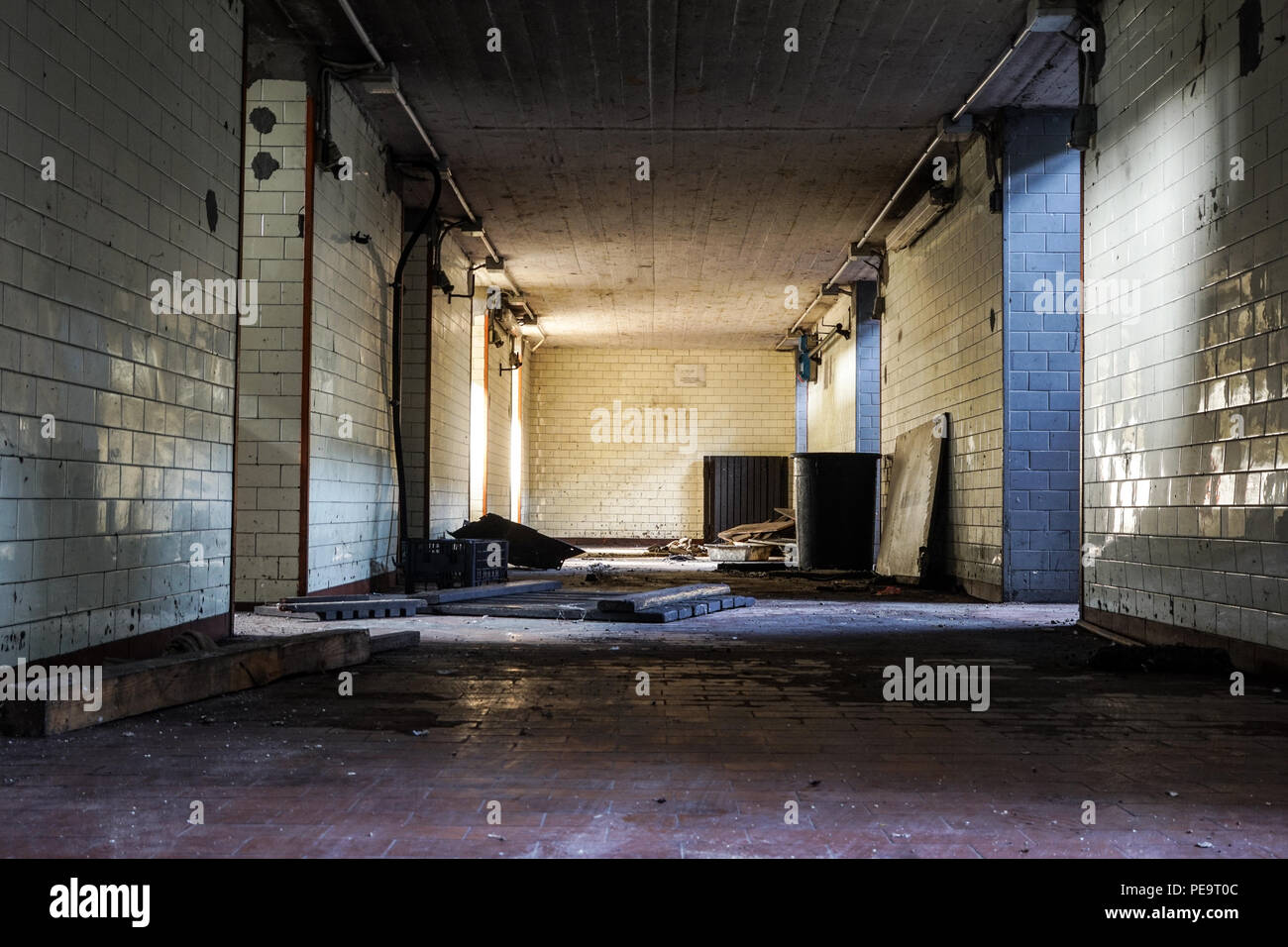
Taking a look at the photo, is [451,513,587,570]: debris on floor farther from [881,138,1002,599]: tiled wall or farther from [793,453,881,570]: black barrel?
[881,138,1002,599]: tiled wall

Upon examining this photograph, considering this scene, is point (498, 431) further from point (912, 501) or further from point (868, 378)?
point (912, 501)

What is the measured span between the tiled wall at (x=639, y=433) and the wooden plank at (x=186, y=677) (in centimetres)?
1452

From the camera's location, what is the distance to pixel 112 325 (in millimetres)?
4184

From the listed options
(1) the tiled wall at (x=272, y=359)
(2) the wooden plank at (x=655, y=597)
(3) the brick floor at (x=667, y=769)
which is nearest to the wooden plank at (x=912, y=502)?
(2) the wooden plank at (x=655, y=597)

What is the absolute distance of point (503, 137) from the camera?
27.3 ft

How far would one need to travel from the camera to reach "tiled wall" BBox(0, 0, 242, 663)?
139 inches

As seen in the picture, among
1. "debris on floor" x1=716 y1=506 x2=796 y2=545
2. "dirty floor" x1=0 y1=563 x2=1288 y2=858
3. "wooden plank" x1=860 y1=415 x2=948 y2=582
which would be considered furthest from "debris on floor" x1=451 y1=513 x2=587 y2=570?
"dirty floor" x1=0 y1=563 x2=1288 y2=858

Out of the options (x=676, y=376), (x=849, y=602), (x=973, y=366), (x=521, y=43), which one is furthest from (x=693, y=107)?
(x=676, y=376)

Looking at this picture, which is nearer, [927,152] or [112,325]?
[112,325]

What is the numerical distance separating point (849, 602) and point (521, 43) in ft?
15.1

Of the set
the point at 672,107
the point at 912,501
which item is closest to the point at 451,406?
the point at 672,107

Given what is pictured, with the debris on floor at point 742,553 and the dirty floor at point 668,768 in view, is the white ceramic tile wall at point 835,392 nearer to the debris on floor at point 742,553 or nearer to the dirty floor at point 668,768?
the debris on floor at point 742,553

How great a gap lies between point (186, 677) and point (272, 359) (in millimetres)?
3632

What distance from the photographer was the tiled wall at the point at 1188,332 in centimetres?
411
